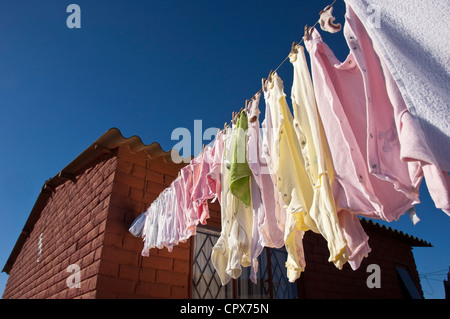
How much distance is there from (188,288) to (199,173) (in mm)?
2211

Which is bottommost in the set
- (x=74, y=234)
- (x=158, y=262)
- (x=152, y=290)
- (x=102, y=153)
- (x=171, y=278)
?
(x=152, y=290)

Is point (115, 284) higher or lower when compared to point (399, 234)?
lower

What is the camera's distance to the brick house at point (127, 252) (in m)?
3.94

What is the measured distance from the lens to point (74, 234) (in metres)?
4.92

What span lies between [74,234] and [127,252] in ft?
4.68

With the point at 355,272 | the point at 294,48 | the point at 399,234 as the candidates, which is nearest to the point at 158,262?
the point at 294,48

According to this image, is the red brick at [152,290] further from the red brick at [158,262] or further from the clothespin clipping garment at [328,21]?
the clothespin clipping garment at [328,21]

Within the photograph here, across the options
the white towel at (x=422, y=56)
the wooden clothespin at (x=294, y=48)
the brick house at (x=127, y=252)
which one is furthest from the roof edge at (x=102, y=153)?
the white towel at (x=422, y=56)

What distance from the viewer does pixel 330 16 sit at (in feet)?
5.13

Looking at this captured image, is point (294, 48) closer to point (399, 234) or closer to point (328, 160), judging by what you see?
point (328, 160)

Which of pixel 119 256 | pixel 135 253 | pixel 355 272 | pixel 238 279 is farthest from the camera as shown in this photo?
pixel 355 272

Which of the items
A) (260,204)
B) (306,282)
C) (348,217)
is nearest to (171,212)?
(260,204)

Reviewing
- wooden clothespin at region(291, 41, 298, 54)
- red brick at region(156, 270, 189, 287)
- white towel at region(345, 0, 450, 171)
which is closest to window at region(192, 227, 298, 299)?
red brick at region(156, 270, 189, 287)

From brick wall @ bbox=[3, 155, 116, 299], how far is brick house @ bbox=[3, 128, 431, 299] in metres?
0.02
